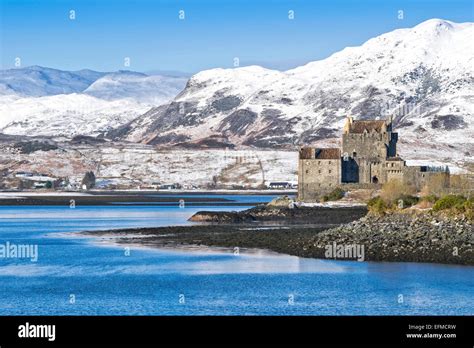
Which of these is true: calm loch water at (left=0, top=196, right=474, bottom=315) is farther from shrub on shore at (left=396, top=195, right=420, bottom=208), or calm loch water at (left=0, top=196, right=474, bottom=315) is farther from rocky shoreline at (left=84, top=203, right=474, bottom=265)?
shrub on shore at (left=396, top=195, right=420, bottom=208)

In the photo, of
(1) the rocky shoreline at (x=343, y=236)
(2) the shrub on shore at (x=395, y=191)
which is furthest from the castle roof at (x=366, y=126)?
(1) the rocky shoreline at (x=343, y=236)

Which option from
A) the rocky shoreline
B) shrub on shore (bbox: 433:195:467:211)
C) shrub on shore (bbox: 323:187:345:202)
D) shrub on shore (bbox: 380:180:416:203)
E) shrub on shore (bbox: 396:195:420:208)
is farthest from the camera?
shrub on shore (bbox: 323:187:345:202)

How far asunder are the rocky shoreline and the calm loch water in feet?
7.83

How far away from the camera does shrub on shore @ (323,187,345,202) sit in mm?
107250

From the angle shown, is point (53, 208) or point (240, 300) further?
point (53, 208)

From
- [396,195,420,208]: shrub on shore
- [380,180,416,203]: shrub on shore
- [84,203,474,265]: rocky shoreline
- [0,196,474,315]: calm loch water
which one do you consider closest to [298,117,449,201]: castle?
[380,180,416,203]: shrub on shore

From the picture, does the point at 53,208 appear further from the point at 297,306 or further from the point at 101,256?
the point at 297,306

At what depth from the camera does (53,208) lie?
137250 mm

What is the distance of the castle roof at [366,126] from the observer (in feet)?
387

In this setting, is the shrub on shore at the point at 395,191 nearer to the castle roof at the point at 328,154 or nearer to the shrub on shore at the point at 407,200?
the shrub on shore at the point at 407,200
